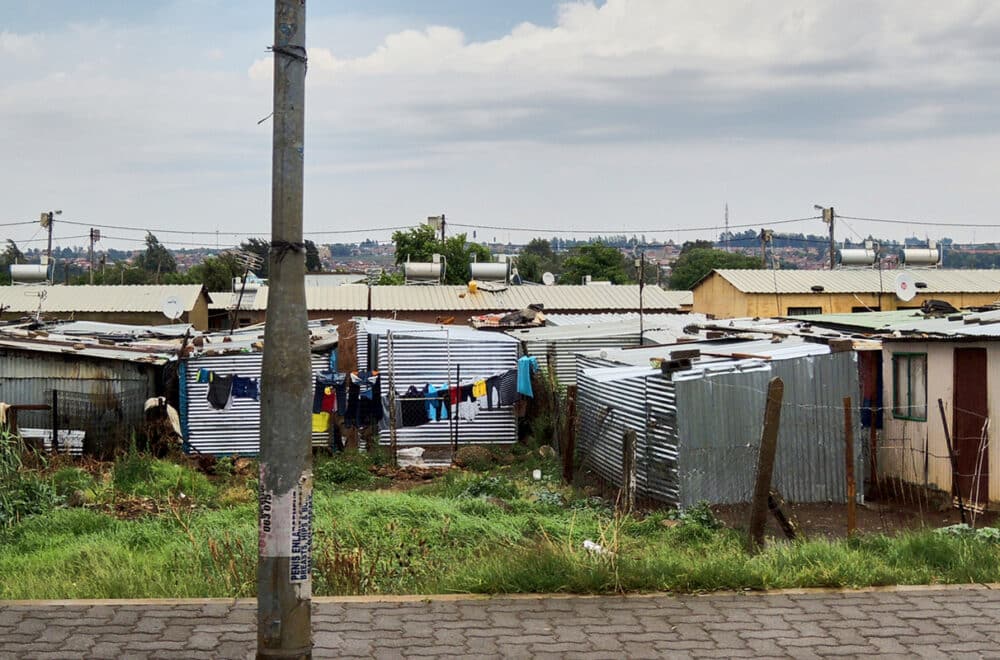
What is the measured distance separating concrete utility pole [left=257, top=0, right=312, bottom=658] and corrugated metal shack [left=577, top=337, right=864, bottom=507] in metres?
7.31

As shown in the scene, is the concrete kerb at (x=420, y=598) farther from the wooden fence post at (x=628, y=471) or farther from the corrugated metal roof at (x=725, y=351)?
the corrugated metal roof at (x=725, y=351)

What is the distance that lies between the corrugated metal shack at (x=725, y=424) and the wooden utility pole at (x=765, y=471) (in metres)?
3.02

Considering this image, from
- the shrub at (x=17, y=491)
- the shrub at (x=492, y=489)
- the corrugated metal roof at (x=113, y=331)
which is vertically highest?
the corrugated metal roof at (x=113, y=331)

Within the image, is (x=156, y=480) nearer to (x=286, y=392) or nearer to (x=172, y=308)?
(x=286, y=392)

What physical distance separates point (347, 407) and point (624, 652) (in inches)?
483

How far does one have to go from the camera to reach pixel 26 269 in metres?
41.9

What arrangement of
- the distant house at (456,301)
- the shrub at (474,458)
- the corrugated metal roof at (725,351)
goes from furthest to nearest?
the distant house at (456,301) < the shrub at (474,458) < the corrugated metal roof at (725,351)

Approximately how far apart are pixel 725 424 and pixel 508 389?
22.2ft

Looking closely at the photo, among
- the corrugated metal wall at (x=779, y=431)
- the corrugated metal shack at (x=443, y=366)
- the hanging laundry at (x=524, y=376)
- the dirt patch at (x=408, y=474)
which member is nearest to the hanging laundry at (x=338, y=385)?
the corrugated metal shack at (x=443, y=366)

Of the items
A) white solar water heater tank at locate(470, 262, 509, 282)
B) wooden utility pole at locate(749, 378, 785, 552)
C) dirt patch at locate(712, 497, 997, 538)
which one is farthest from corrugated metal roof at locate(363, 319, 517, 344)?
white solar water heater tank at locate(470, 262, 509, 282)

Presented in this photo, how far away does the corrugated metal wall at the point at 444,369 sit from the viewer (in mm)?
18094

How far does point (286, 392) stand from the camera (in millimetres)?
4824

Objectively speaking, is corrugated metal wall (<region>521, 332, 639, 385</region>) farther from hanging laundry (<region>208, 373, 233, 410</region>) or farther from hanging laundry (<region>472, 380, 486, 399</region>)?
hanging laundry (<region>208, 373, 233, 410</region>)

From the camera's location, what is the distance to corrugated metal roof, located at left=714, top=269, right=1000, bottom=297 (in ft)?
119
